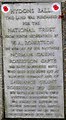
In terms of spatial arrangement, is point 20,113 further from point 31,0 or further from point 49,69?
point 31,0

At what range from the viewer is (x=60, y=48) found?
259 inches

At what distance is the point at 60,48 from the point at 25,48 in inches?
33.3

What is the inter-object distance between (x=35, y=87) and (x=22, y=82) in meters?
0.34

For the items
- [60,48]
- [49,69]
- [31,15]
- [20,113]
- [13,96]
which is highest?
[31,15]

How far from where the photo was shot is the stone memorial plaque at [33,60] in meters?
6.54

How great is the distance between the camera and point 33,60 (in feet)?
21.8

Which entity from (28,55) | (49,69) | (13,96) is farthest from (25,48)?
(13,96)

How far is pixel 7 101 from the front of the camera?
22.3 feet

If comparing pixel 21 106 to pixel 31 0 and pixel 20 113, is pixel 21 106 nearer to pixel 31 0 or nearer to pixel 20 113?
pixel 20 113

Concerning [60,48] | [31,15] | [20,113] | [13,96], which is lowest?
[20,113]

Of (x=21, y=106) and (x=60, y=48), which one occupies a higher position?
(x=60, y=48)

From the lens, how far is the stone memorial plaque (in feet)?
21.5

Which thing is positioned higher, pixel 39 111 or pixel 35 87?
pixel 35 87

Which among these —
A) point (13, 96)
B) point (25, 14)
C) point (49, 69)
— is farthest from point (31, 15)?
point (13, 96)
